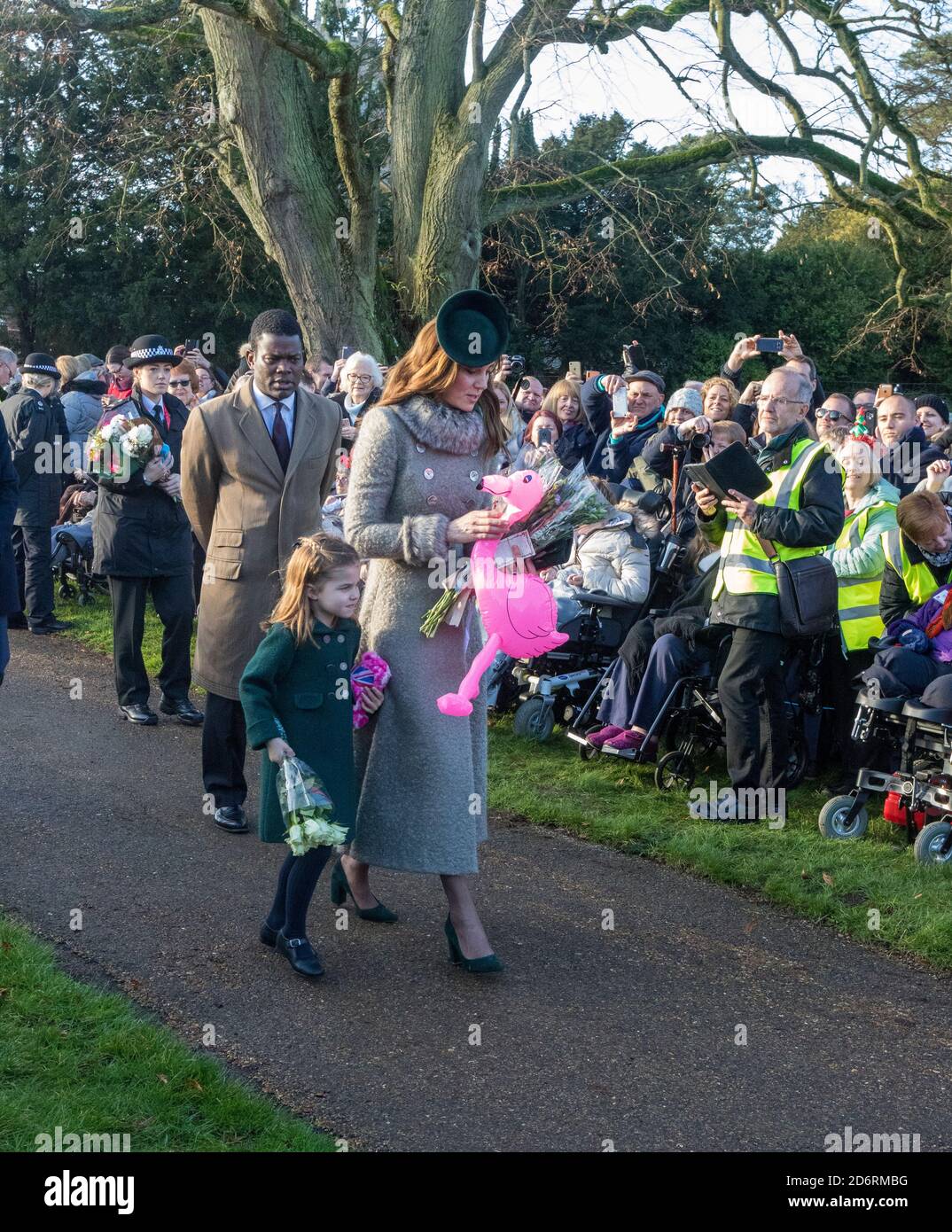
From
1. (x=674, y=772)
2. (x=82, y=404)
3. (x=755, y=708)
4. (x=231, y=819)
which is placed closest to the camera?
(x=231, y=819)

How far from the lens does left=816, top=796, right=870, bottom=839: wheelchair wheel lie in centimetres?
685

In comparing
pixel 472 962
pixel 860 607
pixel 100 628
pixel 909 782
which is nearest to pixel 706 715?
pixel 860 607

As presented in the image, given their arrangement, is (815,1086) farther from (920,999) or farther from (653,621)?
(653,621)

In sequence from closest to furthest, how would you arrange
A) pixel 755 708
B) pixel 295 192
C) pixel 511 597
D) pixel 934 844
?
1. pixel 511 597
2. pixel 934 844
3. pixel 755 708
4. pixel 295 192

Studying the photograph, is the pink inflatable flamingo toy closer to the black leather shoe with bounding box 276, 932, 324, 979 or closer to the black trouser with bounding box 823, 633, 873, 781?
the black leather shoe with bounding box 276, 932, 324, 979

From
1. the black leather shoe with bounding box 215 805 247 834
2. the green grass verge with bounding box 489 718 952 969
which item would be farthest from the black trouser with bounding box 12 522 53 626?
the black leather shoe with bounding box 215 805 247 834

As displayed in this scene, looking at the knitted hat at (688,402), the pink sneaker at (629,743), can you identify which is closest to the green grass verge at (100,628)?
the pink sneaker at (629,743)

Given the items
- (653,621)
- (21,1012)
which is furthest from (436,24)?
(21,1012)

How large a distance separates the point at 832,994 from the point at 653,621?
347 centimetres

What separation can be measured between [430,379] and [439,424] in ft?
0.52

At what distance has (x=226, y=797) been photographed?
6.77 metres

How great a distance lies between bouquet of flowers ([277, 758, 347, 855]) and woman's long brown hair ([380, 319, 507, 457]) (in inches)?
52.8

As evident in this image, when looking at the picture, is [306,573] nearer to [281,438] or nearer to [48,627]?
[281,438]

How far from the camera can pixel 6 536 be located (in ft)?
20.6
